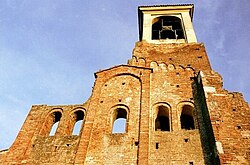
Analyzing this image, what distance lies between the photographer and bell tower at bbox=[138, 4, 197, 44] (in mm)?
18094

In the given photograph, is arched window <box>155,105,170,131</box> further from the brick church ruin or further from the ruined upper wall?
the ruined upper wall

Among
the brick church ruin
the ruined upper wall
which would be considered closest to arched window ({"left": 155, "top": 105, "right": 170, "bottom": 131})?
the brick church ruin

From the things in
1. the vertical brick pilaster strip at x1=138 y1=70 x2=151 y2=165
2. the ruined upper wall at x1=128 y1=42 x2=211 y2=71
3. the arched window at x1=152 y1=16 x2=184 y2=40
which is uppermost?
the arched window at x1=152 y1=16 x2=184 y2=40

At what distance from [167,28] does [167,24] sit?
4.79 ft

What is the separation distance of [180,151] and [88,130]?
346 cm

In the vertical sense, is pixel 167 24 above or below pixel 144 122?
above

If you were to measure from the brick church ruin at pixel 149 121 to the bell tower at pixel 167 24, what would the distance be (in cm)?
273

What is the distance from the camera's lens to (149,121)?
11.0 m

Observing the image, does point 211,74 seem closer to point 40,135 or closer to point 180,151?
point 180,151

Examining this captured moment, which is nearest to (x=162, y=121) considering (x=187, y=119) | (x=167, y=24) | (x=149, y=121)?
(x=187, y=119)

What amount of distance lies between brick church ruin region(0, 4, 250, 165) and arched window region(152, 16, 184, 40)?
12.1ft

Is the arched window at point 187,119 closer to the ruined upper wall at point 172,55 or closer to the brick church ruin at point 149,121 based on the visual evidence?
the brick church ruin at point 149,121

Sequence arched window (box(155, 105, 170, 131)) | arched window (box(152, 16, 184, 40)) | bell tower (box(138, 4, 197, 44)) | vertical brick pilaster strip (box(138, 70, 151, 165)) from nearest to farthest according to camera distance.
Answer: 1. vertical brick pilaster strip (box(138, 70, 151, 165))
2. arched window (box(155, 105, 170, 131))
3. bell tower (box(138, 4, 197, 44))
4. arched window (box(152, 16, 184, 40))

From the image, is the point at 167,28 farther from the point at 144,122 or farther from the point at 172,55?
the point at 144,122
